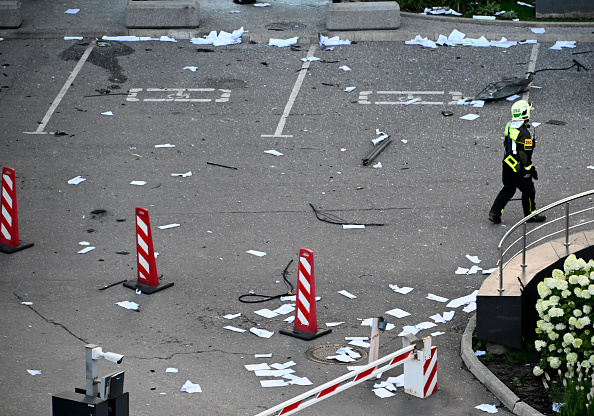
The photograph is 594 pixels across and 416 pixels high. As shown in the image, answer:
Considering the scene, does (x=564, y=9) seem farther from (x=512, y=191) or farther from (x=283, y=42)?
(x=512, y=191)

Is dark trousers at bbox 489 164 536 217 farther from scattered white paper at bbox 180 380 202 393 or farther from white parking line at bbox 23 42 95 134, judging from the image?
white parking line at bbox 23 42 95 134

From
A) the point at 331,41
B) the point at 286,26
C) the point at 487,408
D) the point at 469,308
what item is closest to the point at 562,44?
the point at 331,41

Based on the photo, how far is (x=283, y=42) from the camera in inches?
869

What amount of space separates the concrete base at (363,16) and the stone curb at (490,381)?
12.5m

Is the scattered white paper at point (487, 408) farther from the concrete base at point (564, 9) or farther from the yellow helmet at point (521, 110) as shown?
the concrete base at point (564, 9)

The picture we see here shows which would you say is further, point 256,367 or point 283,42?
point 283,42

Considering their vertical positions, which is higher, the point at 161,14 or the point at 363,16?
the point at 363,16

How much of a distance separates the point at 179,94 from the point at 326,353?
33.5 feet

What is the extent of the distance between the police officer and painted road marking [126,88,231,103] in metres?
7.16

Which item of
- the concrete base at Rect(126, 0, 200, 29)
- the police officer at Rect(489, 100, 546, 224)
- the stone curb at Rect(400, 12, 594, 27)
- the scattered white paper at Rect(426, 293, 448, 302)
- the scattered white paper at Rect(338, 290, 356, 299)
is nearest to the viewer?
the scattered white paper at Rect(426, 293, 448, 302)

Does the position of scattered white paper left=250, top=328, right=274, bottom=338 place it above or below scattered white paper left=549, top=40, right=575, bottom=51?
below

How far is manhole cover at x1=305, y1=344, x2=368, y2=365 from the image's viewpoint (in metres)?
10.5

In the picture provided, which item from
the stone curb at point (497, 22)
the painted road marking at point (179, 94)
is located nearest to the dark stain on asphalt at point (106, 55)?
the painted road marking at point (179, 94)

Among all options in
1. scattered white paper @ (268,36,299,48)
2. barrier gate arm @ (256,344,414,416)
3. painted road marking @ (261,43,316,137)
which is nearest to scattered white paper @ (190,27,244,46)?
scattered white paper @ (268,36,299,48)
